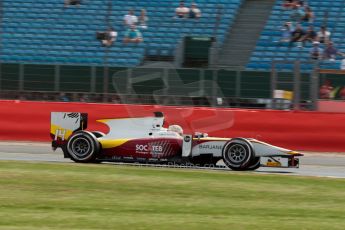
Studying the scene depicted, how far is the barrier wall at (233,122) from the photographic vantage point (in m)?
18.1

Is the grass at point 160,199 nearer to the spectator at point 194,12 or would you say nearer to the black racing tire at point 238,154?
the black racing tire at point 238,154

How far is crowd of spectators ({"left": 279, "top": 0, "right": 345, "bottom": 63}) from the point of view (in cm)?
2197

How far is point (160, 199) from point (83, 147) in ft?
15.3

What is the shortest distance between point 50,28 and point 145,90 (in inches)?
261

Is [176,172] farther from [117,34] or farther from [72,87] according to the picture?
[117,34]

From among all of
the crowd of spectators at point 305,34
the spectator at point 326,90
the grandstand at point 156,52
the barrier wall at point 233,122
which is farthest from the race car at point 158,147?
the crowd of spectators at point 305,34

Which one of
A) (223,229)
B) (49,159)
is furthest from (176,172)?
(223,229)

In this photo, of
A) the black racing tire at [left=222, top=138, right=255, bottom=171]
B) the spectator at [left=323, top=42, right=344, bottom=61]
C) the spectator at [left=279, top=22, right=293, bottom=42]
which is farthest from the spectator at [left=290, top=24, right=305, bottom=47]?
the black racing tire at [left=222, top=138, right=255, bottom=171]

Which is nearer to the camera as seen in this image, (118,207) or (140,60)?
(118,207)

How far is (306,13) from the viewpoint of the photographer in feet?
77.4

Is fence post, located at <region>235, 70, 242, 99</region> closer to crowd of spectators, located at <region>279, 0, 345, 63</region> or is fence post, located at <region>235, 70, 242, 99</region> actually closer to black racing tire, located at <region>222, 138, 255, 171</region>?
crowd of spectators, located at <region>279, 0, 345, 63</region>

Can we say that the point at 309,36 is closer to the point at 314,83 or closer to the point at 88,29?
the point at 314,83

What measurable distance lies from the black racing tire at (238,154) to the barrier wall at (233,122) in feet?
12.9

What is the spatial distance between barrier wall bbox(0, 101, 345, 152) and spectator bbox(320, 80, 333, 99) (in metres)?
0.54
